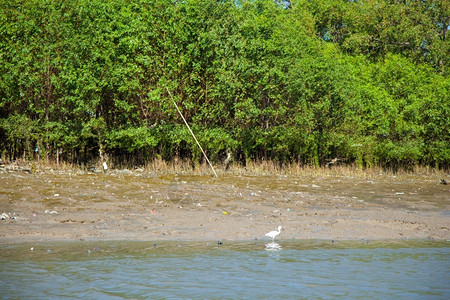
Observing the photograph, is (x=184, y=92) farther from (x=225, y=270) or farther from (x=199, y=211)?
(x=225, y=270)

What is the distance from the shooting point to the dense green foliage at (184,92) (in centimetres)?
2692

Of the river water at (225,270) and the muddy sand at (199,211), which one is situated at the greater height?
the muddy sand at (199,211)

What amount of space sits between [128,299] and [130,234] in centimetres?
420

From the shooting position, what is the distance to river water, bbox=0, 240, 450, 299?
27.2 ft

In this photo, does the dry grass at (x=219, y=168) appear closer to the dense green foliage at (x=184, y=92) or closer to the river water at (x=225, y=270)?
the dense green foliage at (x=184, y=92)

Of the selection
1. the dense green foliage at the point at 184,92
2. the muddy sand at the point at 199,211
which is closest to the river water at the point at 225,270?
the muddy sand at the point at 199,211

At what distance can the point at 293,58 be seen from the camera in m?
30.5

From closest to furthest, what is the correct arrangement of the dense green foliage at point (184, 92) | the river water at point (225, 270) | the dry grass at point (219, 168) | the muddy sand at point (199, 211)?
the river water at point (225, 270) < the muddy sand at point (199, 211) < the dry grass at point (219, 168) < the dense green foliage at point (184, 92)

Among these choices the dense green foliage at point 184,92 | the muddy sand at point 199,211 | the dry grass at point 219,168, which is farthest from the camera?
the dense green foliage at point 184,92

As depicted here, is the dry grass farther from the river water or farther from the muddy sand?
the river water

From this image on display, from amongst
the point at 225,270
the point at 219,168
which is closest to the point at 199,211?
the point at 225,270

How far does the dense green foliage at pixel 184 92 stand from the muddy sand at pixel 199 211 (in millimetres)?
7799

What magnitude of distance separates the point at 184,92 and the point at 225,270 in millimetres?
20020

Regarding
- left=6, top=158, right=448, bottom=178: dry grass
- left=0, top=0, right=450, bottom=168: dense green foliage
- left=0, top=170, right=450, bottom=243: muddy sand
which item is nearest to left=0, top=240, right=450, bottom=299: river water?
left=0, top=170, right=450, bottom=243: muddy sand
